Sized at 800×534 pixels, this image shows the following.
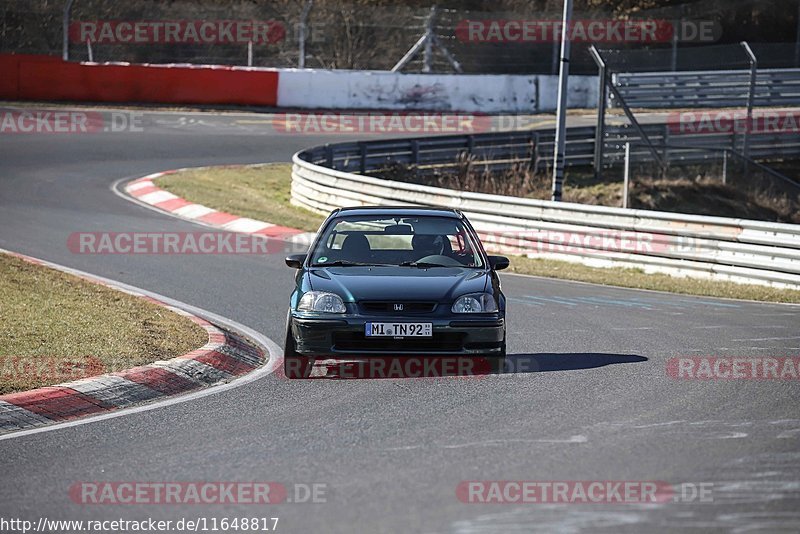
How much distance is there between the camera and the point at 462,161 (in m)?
27.5

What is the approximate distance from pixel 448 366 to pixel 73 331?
134 inches

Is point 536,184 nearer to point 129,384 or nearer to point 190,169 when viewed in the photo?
point 190,169

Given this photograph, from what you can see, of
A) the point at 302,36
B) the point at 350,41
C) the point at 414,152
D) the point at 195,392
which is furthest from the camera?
the point at 350,41

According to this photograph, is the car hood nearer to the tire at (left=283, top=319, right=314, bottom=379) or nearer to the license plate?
the license plate

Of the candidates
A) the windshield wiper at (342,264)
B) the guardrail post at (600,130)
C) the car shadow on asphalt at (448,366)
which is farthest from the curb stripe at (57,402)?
the guardrail post at (600,130)

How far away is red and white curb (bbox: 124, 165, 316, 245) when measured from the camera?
66.4 feet

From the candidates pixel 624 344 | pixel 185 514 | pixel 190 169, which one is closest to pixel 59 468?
pixel 185 514

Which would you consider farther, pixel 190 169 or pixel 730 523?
pixel 190 169

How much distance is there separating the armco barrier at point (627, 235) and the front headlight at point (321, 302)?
29.0 feet

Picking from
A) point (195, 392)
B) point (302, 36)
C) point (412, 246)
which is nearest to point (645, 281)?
point (412, 246)

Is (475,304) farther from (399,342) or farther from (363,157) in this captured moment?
(363,157)

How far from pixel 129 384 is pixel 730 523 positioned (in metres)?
4.90

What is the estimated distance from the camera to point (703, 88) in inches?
1174

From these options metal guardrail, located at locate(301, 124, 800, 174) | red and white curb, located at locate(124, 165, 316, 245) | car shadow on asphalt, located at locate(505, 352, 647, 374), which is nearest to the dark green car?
car shadow on asphalt, located at locate(505, 352, 647, 374)
